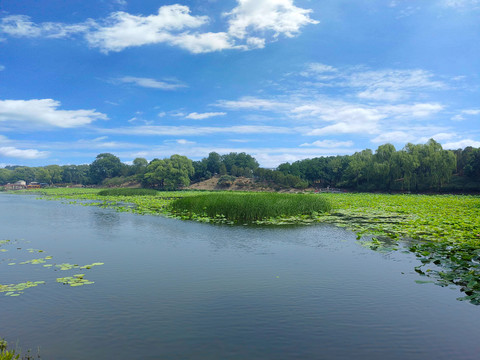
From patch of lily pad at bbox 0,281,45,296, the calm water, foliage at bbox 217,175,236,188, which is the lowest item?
the calm water

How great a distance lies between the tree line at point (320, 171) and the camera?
5572cm

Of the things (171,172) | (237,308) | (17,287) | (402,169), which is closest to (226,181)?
(171,172)

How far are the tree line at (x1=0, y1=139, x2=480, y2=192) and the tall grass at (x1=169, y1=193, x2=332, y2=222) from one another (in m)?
40.0

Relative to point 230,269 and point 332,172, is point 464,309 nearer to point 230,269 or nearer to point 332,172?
point 230,269

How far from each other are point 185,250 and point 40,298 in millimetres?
5403

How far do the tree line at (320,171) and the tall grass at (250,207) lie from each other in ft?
131

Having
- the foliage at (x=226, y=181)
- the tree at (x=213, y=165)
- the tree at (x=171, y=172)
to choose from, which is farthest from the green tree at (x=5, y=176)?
the foliage at (x=226, y=181)

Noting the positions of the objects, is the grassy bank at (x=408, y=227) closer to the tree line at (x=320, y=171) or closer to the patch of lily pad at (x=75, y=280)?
the patch of lily pad at (x=75, y=280)

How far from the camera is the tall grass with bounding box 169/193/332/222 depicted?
20656 mm

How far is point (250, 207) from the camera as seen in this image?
20.7 meters

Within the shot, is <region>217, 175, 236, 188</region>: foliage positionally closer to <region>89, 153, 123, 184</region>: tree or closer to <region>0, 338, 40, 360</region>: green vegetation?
<region>89, 153, 123, 184</region>: tree

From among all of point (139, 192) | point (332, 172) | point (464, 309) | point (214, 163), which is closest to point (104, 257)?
point (464, 309)

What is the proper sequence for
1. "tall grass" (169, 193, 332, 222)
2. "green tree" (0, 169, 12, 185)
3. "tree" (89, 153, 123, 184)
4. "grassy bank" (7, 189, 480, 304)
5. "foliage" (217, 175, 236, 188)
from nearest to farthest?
"grassy bank" (7, 189, 480, 304)
"tall grass" (169, 193, 332, 222)
"foliage" (217, 175, 236, 188)
"tree" (89, 153, 123, 184)
"green tree" (0, 169, 12, 185)

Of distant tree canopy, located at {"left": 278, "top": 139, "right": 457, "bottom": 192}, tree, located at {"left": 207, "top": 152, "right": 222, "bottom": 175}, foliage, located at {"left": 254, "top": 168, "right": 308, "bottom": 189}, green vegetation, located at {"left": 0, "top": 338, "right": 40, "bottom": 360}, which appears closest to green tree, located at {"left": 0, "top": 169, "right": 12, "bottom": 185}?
tree, located at {"left": 207, "top": 152, "right": 222, "bottom": 175}
